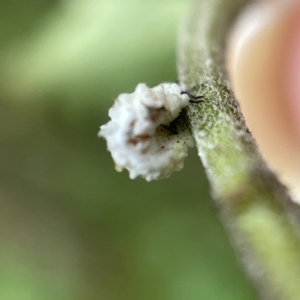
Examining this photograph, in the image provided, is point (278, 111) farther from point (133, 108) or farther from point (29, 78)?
point (29, 78)

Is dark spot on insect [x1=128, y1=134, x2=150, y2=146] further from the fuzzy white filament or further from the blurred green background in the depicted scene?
the blurred green background

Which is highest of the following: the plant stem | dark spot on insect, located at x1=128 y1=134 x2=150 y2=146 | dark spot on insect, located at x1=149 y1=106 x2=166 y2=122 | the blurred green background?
the blurred green background

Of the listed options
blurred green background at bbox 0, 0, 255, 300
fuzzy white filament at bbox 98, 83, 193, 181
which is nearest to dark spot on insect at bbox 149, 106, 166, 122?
fuzzy white filament at bbox 98, 83, 193, 181

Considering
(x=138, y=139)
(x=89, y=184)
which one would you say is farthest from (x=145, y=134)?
(x=89, y=184)

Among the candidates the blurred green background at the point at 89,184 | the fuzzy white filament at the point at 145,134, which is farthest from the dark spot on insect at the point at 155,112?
the blurred green background at the point at 89,184

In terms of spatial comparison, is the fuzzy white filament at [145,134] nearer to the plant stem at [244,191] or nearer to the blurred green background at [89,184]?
the plant stem at [244,191]

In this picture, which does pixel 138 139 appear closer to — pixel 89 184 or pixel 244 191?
pixel 244 191
